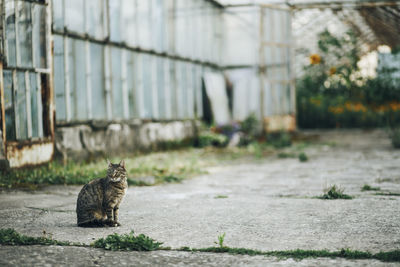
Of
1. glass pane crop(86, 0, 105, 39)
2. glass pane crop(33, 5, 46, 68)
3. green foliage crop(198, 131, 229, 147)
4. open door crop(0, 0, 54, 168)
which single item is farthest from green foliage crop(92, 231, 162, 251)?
green foliage crop(198, 131, 229, 147)

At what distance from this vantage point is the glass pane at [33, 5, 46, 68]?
7.61 m

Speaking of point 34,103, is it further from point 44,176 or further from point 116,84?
point 116,84

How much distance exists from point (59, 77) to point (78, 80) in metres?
0.56

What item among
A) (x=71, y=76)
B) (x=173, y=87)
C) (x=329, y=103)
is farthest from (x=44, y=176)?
(x=329, y=103)

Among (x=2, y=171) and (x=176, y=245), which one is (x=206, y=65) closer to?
(x=2, y=171)

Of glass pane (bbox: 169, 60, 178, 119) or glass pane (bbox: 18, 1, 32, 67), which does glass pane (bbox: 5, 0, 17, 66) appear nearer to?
glass pane (bbox: 18, 1, 32, 67)

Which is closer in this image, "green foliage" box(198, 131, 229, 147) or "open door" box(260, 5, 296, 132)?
"green foliage" box(198, 131, 229, 147)

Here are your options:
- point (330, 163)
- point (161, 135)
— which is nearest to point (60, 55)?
point (161, 135)

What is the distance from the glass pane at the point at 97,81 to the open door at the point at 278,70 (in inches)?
264

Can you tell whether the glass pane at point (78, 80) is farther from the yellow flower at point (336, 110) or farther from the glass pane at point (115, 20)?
the yellow flower at point (336, 110)

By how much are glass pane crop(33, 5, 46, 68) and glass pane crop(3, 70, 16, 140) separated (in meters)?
0.72

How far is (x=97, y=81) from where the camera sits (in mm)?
9570

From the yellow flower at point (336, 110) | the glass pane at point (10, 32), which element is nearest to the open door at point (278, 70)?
the yellow flower at point (336, 110)

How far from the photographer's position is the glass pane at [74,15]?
8.66 m
